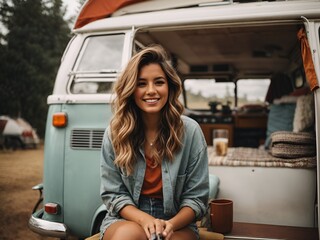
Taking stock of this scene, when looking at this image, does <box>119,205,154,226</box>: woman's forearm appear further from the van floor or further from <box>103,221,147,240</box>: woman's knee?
the van floor

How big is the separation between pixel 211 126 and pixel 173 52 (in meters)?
1.61

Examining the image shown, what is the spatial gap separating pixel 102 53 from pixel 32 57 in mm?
13156

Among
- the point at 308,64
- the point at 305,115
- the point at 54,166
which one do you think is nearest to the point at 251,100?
the point at 305,115

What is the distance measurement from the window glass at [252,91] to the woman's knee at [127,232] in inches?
187

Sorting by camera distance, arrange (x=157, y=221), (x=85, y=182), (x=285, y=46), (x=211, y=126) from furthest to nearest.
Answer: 1. (x=211, y=126)
2. (x=285, y=46)
3. (x=85, y=182)
4. (x=157, y=221)

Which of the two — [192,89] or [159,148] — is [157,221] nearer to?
[159,148]

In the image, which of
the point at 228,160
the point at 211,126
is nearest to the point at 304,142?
the point at 228,160

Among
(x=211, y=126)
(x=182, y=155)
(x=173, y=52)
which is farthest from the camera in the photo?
(x=211, y=126)

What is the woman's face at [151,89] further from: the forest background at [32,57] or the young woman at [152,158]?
the forest background at [32,57]

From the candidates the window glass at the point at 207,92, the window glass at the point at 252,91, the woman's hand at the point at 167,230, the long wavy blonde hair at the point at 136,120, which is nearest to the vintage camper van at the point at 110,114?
the long wavy blonde hair at the point at 136,120

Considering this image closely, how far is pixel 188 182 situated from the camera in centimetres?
217

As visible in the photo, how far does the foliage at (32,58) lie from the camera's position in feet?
44.6

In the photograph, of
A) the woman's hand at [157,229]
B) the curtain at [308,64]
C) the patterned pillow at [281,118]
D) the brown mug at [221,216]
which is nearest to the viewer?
the woman's hand at [157,229]

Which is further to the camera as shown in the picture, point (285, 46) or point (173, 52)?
point (173, 52)
